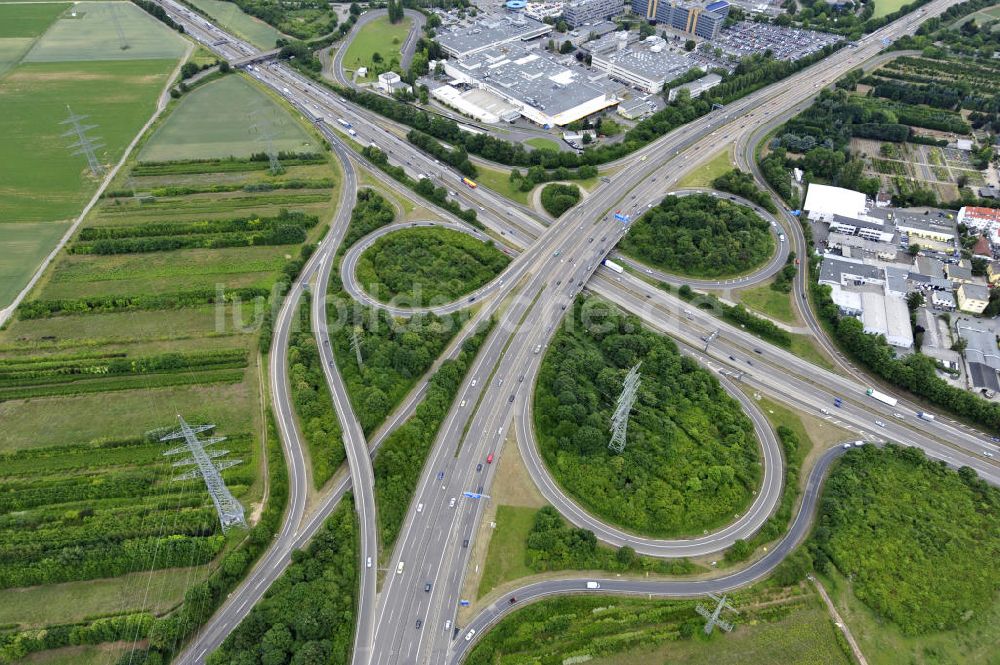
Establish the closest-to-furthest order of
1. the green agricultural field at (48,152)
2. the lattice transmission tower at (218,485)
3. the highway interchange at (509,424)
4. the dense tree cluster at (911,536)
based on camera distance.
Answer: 1. the lattice transmission tower at (218,485)
2. the highway interchange at (509,424)
3. the dense tree cluster at (911,536)
4. the green agricultural field at (48,152)

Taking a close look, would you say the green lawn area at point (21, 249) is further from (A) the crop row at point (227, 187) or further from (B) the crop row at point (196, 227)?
(A) the crop row at point (227, 187)

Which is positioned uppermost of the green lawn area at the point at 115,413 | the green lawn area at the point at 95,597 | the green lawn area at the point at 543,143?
the green lawn area at the point at 543,143

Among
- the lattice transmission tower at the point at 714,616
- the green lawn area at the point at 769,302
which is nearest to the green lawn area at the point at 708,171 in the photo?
the green lawn area at the point at 769,302

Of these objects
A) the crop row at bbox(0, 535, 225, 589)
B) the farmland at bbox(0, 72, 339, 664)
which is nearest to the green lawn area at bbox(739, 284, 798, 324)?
A: the farmland at bbox(0, 72, 339, 664)

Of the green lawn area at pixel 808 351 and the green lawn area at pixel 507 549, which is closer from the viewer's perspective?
the green lawn area at pixel 507 549

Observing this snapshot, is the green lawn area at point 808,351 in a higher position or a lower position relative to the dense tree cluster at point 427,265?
lower

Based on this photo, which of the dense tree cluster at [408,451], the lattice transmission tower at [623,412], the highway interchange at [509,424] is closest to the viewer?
the highway interchange at [509,424]

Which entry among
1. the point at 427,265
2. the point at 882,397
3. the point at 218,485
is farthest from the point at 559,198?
the point at 218,485

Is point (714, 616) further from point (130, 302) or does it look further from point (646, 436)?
point (130, 302)
